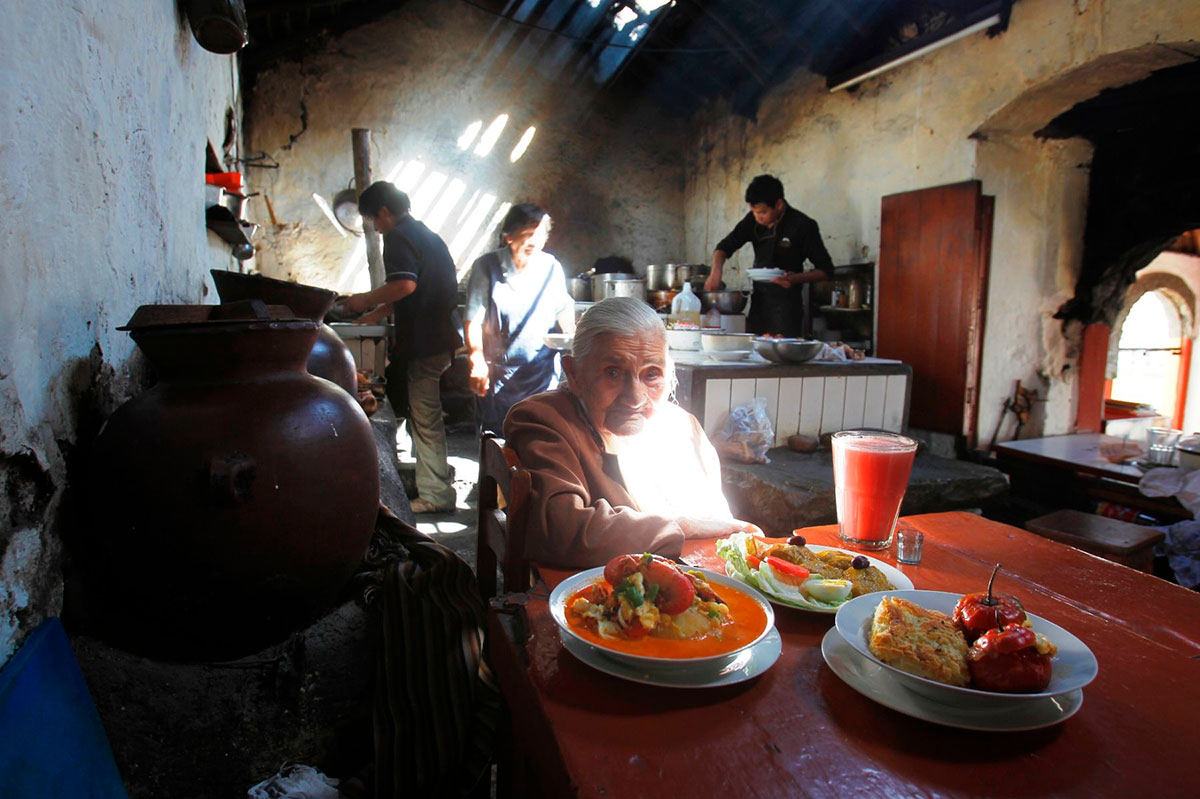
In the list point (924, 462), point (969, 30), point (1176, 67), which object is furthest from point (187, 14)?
point (1176, 67)

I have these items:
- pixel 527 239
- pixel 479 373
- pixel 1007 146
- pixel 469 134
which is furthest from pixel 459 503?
pixel 469 134

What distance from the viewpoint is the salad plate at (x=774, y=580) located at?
3.67 feet

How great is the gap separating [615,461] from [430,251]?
9.75ft

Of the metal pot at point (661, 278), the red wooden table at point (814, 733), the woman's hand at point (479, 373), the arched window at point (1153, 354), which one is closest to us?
the red wooden table at point (814, 733)

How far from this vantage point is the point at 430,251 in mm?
4285

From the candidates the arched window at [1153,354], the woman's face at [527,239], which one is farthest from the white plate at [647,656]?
the arched window at [1153,354]

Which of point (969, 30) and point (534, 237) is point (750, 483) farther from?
point (969, 30)

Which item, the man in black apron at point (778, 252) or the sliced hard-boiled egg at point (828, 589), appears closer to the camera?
the sliced hard-boiled egg at point (828, 589)

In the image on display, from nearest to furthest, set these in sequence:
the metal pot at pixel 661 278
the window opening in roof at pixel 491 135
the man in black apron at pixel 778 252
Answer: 1. the man in black apron at pixel 778 252
2. the metal pot at pixel 661 278
3. the window opening in roof at pixel 491 135

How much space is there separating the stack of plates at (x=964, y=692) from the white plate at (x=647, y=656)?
0.39 ft

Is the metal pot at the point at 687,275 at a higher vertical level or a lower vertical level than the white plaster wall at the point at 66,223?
higher

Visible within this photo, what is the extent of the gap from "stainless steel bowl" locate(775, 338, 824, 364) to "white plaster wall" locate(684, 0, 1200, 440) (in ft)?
9.10

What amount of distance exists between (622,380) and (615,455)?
8.0 inches

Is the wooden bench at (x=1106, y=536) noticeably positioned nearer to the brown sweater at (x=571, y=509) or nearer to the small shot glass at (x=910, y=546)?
the small shot glass at (x=910, y=546)
